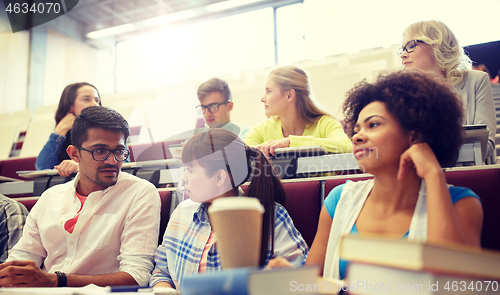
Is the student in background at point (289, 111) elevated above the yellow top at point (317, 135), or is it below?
above

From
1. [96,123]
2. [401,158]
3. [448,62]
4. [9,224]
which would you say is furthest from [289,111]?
[9,224]

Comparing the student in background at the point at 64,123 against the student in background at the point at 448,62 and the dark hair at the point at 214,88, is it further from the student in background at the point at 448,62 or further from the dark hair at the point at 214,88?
the student in background at the point at 448,62

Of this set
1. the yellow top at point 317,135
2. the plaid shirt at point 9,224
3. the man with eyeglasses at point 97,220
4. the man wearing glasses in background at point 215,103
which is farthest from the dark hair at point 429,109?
the man wearing glasses in background at point 215,103

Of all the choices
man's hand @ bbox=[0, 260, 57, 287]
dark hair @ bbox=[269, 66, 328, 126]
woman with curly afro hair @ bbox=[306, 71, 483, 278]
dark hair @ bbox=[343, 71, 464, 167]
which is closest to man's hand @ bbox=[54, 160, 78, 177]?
man's hand @ bbox=[0, 260, 57, 287]

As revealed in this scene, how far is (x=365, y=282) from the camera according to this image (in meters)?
0.47

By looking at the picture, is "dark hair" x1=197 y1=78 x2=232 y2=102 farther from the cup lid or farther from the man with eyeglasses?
the cup lid

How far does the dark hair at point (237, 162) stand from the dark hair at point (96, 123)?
395 mm

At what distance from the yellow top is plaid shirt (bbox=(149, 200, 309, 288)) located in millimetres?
622

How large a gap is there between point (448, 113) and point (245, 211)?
61cm

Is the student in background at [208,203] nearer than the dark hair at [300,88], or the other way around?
the student in background at [208,203]

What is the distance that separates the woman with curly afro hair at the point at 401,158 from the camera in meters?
0.75

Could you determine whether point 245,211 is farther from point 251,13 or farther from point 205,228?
point 251,13

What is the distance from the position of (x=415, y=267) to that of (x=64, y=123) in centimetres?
233

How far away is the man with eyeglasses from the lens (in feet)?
3.75
